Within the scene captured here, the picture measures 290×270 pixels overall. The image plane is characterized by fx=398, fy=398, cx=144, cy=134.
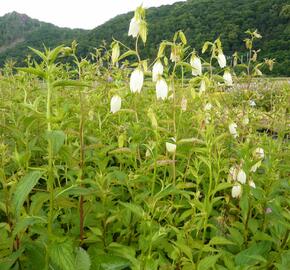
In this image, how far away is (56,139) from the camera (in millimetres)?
1230

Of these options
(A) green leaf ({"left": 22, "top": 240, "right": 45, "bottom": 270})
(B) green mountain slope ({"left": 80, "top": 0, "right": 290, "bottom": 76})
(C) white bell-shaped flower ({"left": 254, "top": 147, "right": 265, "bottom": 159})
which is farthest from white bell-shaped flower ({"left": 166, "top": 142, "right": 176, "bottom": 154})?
(B) green mountain slope ({"left": 80, "top": 0, "right": 290, "bottom": 76})

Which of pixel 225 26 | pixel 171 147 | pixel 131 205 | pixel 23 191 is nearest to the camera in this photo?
pixel 23 191

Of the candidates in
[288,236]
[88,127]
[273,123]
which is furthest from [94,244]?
[273,123]

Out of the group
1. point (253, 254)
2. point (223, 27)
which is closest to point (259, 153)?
point (253, 254)

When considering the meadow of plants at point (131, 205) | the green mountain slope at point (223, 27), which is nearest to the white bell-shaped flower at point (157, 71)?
the meadow of plants at point (131, 205)

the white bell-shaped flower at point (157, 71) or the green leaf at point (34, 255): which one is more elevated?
the white bell-shaped flower at point (157, 71)

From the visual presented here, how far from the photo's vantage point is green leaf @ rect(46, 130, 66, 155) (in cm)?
121

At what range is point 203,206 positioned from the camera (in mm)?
Answer: 1603

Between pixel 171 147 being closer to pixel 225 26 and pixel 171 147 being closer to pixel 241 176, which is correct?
pixel 241 176

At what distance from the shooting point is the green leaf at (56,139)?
3.98 ft

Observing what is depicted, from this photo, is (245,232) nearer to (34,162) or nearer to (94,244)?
(94,244)

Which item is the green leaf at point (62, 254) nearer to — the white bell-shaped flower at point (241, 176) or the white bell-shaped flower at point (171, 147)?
the white bell-shaped flower at point (171, 147)

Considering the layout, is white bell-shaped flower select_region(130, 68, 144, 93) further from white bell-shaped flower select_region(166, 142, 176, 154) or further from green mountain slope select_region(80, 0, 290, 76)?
green mountain slope select_region(80, 0, 290, 76)

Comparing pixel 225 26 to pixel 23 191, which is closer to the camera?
pixel 23 191
